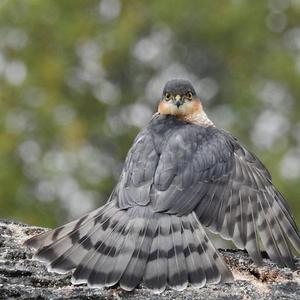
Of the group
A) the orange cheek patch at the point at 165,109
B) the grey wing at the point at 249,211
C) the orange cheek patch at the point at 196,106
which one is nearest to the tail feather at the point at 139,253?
the grey wing at the point at 249,211

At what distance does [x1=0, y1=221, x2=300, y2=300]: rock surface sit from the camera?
4250 millimetres

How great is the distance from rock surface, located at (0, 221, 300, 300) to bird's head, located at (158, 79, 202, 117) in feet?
6.39

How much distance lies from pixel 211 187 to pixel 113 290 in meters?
1.39

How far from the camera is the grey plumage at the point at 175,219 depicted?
4.50 meters

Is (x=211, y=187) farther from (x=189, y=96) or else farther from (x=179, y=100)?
(x=189, y=96)

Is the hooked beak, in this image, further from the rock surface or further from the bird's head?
the rock surface

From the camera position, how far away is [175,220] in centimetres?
498

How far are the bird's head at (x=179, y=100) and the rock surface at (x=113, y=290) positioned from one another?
1947 mm

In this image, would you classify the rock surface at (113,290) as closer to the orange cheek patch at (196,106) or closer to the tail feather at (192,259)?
the tail feather at (192,259)

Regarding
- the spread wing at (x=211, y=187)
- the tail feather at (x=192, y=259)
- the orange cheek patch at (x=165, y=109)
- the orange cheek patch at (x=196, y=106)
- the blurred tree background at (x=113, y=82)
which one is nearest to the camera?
the tail feather at (x=192, y=259)

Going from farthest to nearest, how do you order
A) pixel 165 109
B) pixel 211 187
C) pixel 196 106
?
pixel 196 106, pixel 165 109, pixel 211 187

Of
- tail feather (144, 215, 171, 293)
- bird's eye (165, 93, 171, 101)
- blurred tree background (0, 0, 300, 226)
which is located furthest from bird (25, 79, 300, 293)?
blurred tree background (0, 0, 300, 226)

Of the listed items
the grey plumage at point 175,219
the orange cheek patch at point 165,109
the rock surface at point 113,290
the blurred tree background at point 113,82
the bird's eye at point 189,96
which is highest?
the blurred tree background at point 113,82

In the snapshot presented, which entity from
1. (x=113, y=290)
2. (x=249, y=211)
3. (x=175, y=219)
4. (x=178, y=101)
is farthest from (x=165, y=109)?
(x=113, y=290)
